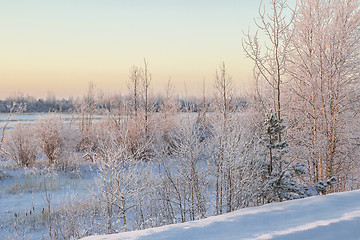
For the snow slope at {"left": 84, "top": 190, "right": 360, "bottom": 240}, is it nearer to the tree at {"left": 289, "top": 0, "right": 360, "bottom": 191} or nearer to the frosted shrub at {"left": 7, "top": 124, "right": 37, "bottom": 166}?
the tree at {"left": 289, "top": 0, "right": 360, "bottom": 191}

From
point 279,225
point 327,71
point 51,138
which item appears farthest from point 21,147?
point 279,225

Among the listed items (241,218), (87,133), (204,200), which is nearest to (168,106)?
(87,133)

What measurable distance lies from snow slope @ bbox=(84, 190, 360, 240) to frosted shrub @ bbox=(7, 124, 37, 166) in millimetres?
11758

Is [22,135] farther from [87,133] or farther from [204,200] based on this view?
[204,200]

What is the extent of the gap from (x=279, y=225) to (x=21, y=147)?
43.7ft

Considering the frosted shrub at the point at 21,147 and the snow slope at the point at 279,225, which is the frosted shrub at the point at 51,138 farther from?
the snow slope at the point at 279,225

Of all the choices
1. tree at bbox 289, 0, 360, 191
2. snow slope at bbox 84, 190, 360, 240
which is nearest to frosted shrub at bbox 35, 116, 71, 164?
tree at bbox 289, 0, 360, 191

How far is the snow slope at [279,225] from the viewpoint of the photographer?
9.69 ft

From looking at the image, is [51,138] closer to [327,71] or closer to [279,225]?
[327,71]

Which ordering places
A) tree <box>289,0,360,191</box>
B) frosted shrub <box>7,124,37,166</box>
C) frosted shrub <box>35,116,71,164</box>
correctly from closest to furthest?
tree <box>289,0,360,191</box>, frosted shrub <box>7,124,37,166</box>, frosted shrub <box>35,116,71,164</box>

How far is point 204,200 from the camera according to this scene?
7.05 m

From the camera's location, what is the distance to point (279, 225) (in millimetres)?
3219

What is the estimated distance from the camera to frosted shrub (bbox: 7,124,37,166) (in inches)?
525

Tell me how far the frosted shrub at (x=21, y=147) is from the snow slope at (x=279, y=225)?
38.6ft
